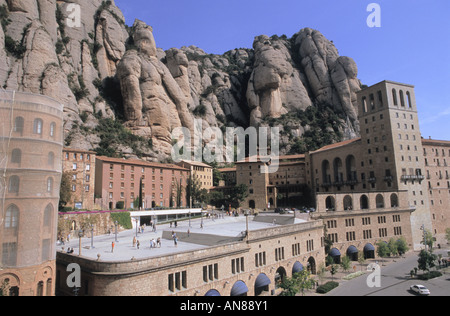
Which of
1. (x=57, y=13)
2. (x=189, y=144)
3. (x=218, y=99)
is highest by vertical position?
(x=57, y=13)

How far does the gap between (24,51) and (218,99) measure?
72.2 metres

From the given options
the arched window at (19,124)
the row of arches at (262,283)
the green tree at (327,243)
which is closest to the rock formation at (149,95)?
the green tree at (327,243)

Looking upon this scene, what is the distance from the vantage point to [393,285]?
A: 36750 mm

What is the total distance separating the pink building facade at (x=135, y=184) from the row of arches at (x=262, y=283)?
33975 millimetres

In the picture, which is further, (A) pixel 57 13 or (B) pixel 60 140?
(A) pixel 57 13

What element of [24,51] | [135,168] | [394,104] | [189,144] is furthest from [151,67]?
[394,104]

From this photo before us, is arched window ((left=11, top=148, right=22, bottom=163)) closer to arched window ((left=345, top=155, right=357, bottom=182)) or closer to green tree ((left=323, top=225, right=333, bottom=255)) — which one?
green tree ((left=323, top=225, right=333, bottom=255))

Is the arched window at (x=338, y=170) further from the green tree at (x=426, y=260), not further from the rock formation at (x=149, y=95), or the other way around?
the rock formation at (x=149, y=95)

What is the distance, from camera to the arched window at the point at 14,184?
68.9ft

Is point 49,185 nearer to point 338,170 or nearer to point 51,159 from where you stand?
point 51,159

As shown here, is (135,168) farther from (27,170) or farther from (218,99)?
(218,99)

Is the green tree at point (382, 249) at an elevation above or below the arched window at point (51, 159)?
below

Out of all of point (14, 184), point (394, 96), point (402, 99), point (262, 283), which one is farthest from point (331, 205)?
point (14, 184)

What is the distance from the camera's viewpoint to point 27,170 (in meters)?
21.5
